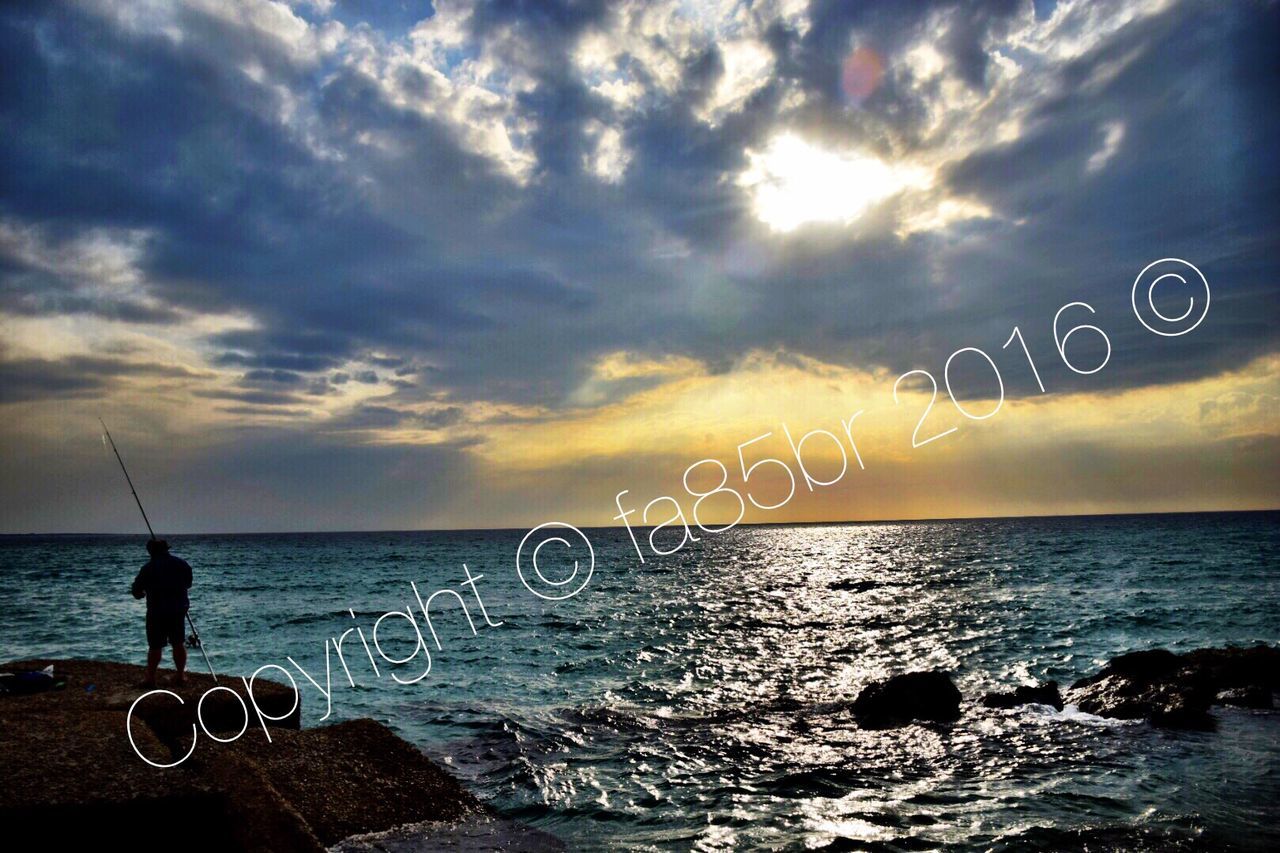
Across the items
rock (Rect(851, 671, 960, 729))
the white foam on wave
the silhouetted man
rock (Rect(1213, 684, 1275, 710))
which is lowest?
the white foam on wave

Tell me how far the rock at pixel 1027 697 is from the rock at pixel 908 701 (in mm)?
1203

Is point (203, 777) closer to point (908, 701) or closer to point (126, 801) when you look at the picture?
point (126, 801)

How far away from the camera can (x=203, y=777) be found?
22.7 feet

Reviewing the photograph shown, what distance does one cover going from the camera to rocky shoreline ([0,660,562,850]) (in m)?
6.21

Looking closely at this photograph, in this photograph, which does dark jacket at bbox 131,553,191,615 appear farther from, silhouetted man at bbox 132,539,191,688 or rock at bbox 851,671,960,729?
rock at bbox 851,671,960,729

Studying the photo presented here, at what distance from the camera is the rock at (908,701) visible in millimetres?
14203

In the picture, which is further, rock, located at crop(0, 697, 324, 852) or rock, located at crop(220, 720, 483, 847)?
rock, located at crop(220, 720, 483, 847)

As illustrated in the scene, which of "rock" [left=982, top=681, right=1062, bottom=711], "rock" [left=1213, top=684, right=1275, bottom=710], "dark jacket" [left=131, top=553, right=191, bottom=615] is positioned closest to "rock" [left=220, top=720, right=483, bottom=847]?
"dark jacket" [left=131, top=553, right=191, bottom=615]

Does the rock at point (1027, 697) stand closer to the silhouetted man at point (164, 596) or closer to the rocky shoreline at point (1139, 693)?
the rocky shoreline at point (1139, 693)

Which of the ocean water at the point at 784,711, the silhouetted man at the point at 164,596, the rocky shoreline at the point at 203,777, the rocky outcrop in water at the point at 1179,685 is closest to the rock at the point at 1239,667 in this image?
the rocky outcrop in water at the point at 1179,685

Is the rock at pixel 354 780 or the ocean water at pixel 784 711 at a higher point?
the rock at pixel 354 780

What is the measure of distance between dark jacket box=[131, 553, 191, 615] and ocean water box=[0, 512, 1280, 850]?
473 cm

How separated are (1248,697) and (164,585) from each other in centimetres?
2026

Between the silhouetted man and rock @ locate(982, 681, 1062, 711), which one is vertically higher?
the silhouetted man
